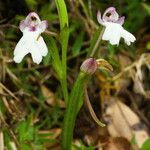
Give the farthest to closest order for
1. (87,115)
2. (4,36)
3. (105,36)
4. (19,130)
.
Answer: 1. (87,115)
2. (4,36)
3. (19,130)
4. (105,36)

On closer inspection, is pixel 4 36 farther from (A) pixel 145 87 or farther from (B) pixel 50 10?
(A) pixel 145 87

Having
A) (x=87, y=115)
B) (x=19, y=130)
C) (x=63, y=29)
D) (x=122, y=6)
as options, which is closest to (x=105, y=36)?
(x=63, y=29)

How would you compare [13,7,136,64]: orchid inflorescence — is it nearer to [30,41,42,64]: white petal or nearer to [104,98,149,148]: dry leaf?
[30,41,42,64]: white petal

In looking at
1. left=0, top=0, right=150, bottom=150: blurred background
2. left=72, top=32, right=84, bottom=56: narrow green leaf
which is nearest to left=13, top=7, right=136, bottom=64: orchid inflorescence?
left=0, top=0, right=150, bottom=150: blurred background

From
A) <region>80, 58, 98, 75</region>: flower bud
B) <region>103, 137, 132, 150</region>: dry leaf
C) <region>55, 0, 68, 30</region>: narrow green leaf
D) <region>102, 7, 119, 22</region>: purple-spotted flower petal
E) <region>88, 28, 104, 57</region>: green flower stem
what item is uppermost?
<region>55, 0, 68, 30</region>: narrow green leaf

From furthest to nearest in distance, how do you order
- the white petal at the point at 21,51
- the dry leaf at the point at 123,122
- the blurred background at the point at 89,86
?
the dry leaf at the point at 123,122 → the blurred background at the point at 89,86 → the white petal at the point at 21,51

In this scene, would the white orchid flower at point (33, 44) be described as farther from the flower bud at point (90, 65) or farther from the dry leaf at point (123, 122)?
the dry leaf at point (123, 122)

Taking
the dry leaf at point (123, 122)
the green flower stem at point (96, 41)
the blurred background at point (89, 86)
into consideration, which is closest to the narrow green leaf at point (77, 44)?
the blurred background at point (89, 86)
